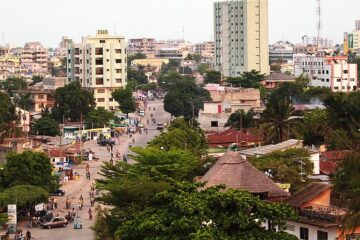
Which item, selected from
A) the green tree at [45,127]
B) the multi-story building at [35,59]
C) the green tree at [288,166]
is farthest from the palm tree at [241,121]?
the multi-story building at [35,59]

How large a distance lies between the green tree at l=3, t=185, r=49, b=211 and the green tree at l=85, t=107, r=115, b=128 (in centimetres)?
3246

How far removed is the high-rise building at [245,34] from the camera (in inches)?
4592

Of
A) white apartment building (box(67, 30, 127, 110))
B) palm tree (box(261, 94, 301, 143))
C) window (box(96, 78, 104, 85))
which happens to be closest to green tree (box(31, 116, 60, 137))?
white apartment building (box(67, 30, 127, 110))

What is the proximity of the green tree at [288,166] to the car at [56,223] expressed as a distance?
7.08 meters

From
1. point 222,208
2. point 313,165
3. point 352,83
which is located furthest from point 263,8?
point 222,208

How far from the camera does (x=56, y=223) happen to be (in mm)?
35000

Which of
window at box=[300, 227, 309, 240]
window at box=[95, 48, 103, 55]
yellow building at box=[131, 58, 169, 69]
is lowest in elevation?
window at box=[300, 227, 309, 240]

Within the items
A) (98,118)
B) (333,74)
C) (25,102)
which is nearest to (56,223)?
(98,118)

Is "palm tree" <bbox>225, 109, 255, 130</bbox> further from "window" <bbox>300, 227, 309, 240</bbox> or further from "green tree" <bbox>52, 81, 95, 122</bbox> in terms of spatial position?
"window" <bbox>300, 227, 309, 240</bbox>

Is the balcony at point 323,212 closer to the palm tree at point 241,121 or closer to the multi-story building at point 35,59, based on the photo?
the palm tree at point 241,121

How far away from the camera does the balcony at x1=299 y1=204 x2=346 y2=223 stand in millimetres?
21156

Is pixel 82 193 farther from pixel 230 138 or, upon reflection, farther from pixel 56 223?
pixel 230 138

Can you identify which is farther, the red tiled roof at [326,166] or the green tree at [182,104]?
the green tree at [182,104]

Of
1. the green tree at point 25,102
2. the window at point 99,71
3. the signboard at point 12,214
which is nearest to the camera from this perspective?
the signboard at point 12,214
